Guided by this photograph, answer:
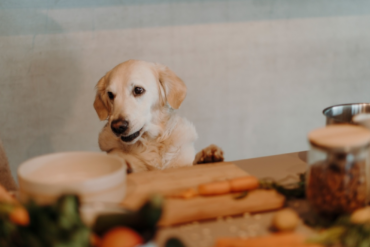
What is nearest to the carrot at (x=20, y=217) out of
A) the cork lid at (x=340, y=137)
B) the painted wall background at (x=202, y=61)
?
the cork lid at (x=340, y=137)

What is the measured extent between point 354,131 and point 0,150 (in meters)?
1.37

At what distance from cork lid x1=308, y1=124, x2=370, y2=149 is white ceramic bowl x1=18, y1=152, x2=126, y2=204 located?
461 mm

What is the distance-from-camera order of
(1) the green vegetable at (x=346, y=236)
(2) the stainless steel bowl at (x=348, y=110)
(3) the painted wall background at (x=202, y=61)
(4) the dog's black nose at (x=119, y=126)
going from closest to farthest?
(1) the green vegetable at (x=346, y=236), (2) the stainless steel bowl at (x=348, y=110), (4) the dog's black nose at (x=119, y=126), (3) the painted wall background at (x=202, y=61)

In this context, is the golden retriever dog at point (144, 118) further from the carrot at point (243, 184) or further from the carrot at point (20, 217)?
the carrot at point (20, 217)

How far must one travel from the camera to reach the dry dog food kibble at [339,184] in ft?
2.47

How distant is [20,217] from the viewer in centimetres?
69

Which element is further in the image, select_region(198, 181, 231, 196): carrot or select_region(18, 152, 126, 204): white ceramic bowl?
select_region(198, 181, 231, 196): carrot

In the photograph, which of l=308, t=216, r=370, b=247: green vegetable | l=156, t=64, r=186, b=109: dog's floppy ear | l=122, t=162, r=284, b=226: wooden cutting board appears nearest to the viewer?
l=308, t=216, r=370, b=247: green vegetable

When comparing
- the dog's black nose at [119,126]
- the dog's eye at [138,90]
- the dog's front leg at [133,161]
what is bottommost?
the dog's front leg at [133,161]

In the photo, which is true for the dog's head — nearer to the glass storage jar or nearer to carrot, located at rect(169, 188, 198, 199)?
carrot, located at rect(169, 188, 198, 199)

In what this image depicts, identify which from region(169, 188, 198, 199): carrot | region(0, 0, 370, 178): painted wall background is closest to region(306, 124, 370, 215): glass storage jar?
region(169, 188, 198, 199): carrot

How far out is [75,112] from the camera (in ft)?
8.29

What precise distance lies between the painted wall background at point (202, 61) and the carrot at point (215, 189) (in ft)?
5.83

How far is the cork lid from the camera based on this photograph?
0.73 meters
